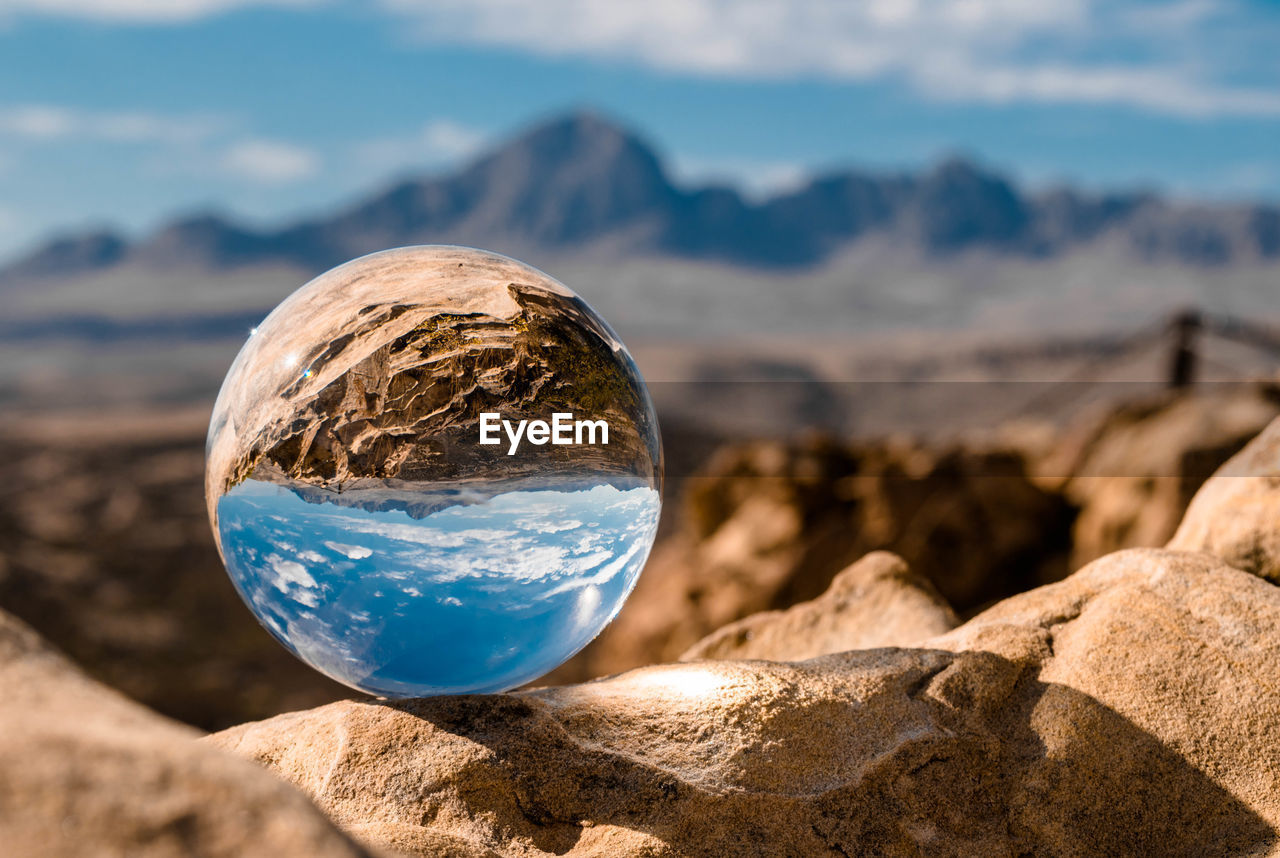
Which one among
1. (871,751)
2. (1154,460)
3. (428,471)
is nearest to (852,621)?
(871,751)

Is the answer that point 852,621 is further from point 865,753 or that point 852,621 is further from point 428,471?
point 428,471

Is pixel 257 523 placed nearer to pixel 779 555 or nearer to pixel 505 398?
pixel 505 398

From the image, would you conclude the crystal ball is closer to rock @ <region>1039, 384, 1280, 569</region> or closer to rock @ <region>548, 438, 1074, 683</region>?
rock @ <region>1039, 384, 1280, 569</region>

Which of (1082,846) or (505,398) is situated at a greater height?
(505,398)

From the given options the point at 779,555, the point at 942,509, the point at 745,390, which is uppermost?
the point at 942,509

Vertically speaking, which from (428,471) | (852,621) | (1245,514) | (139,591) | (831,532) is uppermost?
(428,471)

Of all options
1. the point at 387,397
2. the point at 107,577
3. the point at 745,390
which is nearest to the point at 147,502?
the point at 107,577

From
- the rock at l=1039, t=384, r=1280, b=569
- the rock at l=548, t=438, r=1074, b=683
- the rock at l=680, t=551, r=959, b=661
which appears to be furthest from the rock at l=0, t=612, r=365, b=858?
the rock at l=548, t=438, r=1074, b=683
